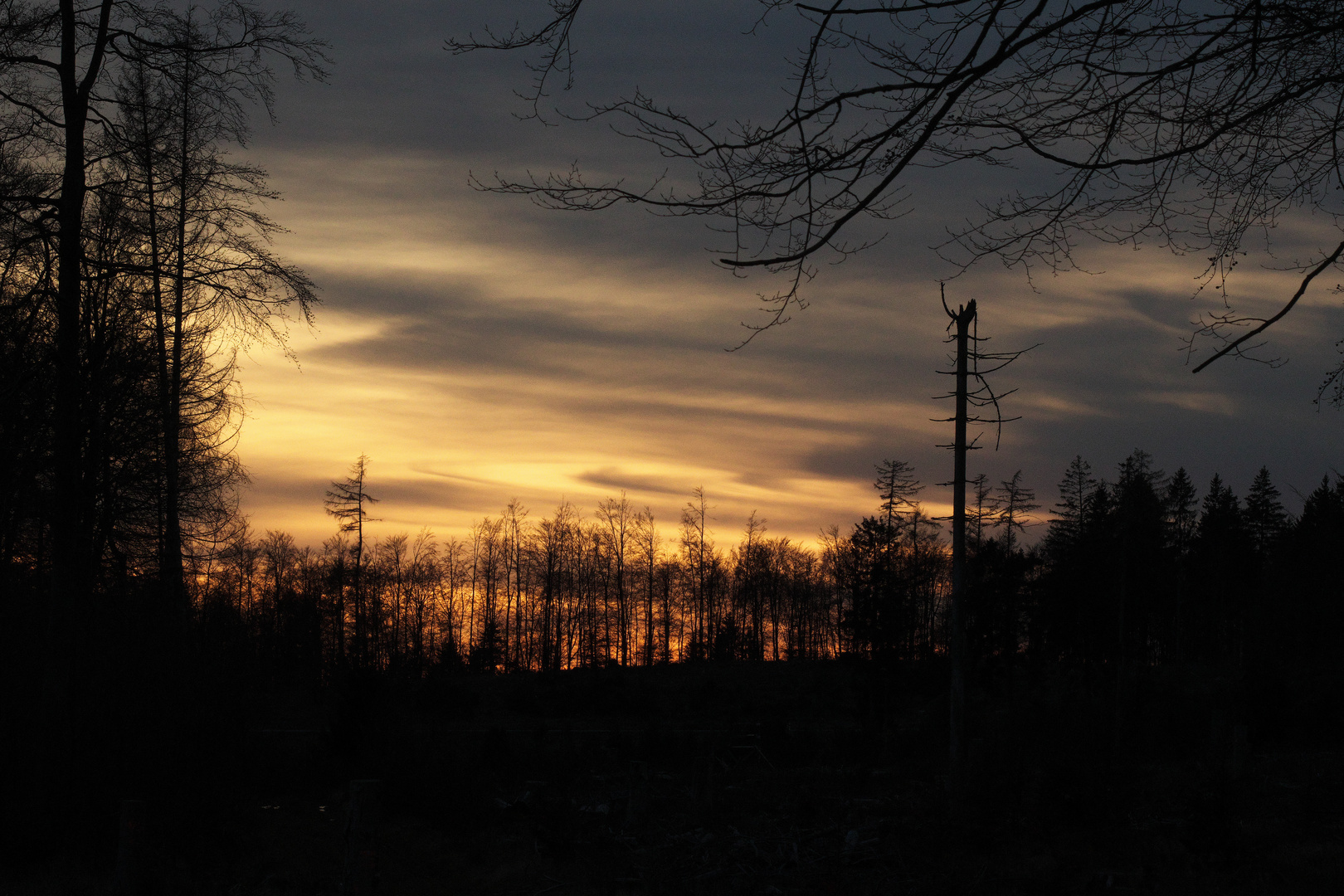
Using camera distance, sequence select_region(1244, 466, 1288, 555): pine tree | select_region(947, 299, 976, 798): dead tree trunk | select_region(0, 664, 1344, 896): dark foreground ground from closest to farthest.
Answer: select_region(0, 664, 1344, 896): dark foreground ground
select_region(947, 299, 976, 798): dead tree trunk
select_region(1244, 466, 1288, 555): pine tree

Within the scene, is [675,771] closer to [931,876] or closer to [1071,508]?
[931,876]

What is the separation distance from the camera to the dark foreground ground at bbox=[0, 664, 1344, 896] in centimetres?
998

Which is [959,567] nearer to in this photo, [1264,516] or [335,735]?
[335,735]

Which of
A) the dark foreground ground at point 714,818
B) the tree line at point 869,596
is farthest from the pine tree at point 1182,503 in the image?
the dark foreground ground at point 714,818

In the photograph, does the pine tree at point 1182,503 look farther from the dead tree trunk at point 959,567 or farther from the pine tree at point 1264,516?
the dead tree trunk at point 959,567

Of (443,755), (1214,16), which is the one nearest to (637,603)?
(443,755)

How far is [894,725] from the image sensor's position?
33.1 m

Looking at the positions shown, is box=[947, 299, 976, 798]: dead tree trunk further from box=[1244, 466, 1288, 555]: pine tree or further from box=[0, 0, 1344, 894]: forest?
box=[1244, 466, 1288, 555]: pine tree

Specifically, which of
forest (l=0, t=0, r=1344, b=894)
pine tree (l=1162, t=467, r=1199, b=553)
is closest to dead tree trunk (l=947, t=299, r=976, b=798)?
forest (l=0, t=0, r=1344, b=894)

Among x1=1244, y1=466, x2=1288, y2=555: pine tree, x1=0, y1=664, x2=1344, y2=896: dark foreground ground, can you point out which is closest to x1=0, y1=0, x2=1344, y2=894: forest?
x1=0, y1=664, x2=1344, y2=896: dark foreground ground

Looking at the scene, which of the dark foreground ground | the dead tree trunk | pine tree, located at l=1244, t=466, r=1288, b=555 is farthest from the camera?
pine tree, located at l=1244, t=466, r=1288, b=555

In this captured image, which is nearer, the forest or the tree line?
the forest

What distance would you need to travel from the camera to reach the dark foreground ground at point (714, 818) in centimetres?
998

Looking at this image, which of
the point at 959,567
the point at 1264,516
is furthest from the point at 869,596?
the point at 1264,516
